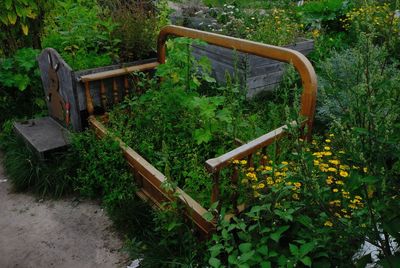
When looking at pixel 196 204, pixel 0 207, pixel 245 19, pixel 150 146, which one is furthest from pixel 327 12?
pixel 0 207

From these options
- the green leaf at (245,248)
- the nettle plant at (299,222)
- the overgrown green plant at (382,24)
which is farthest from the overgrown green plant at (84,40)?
the green leaf at (245,248)

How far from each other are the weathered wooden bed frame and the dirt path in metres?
0.51

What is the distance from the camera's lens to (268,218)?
7.83 feet

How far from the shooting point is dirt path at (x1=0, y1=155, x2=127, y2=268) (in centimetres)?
309

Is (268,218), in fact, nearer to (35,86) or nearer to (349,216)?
(349,216)

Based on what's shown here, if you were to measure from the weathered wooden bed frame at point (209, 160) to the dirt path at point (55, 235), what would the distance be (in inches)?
20.2

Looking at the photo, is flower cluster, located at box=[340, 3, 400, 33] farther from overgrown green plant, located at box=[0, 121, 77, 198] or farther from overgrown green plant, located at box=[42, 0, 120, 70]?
overgrown green plant, located at box=[0, 121, 77, 198]

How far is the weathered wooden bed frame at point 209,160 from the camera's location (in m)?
2.57

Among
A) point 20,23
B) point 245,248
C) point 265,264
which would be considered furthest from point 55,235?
point 20,23

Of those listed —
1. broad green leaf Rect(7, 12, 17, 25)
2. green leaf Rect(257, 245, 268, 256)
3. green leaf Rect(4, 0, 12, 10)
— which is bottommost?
green leaf Rect(257, 245, 268, 256)

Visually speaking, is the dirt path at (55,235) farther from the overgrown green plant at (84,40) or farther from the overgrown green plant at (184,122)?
the overgrown green plant at (84,40)

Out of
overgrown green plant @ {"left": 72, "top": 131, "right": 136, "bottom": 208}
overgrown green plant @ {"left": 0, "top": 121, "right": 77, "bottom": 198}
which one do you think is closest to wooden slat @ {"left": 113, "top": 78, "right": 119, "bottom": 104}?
overgrown green plant @ {"left": 72, "top": 131, "right": 136, "bottom": 208}

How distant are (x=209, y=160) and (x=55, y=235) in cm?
177

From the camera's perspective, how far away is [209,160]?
238cm
